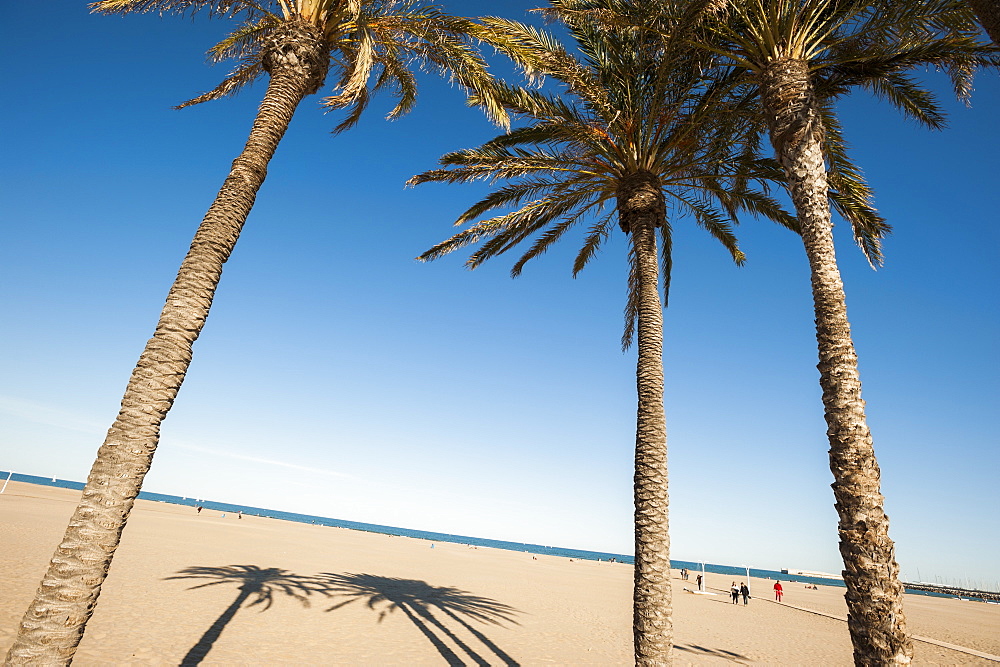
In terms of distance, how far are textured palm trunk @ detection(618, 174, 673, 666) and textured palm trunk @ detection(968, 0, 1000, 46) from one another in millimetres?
5182

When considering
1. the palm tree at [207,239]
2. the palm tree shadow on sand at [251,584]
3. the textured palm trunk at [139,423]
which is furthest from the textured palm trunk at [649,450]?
the palm tree shadow on sand at [251,584]

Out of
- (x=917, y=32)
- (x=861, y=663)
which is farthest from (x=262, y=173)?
(x=917, y=32)

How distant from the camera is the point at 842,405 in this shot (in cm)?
493

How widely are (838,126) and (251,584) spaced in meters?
19.9

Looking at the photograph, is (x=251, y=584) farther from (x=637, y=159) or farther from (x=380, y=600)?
(x=637, y=159)

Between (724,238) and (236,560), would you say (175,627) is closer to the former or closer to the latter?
(236,560)

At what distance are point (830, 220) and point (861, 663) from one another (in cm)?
452

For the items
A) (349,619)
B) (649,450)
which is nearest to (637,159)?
(649,450)

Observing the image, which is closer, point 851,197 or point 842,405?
point 842,405

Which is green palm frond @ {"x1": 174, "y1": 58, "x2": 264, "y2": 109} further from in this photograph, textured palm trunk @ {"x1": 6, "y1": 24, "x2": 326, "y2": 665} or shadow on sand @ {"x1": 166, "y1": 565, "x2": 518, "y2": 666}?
shadow on sand @ {"x1": 166, "y1": 565, "x2": 518, "y2": 666}

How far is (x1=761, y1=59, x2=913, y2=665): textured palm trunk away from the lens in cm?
428

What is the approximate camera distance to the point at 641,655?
254 inches

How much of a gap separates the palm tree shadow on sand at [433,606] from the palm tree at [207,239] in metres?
8.20

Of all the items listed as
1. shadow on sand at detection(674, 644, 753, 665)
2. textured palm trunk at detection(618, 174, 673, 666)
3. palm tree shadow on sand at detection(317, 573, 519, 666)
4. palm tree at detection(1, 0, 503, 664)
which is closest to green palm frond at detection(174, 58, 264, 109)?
palm tree at detection(1, 0, 503, 664)
